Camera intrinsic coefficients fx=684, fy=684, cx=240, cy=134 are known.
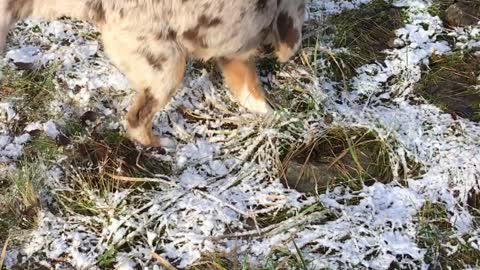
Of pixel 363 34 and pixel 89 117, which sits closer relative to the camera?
pixel 89 117

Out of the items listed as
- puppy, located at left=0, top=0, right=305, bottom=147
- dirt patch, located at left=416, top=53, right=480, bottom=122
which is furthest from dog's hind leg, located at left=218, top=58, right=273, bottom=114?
dirt patch, located at left=416, top=53, right=480, bottom=122

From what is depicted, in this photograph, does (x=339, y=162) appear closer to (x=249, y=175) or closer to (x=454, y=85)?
(x=249, y=175)

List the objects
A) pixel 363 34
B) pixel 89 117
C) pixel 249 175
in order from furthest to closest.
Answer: pixel 363 34 → pixel 89 117 → pixel 249 175

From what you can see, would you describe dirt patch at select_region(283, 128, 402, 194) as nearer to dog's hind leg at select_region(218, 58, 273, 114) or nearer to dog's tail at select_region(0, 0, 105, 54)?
dog's hind leg at select_region(218, 58, 273, 114)

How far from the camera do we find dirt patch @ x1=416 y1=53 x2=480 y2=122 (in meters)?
3.70

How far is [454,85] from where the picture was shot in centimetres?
385

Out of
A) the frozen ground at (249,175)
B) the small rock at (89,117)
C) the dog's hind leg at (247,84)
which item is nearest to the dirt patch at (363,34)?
the frozen ground at (249,175)

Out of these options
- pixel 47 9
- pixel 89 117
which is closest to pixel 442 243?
pixel 89 117

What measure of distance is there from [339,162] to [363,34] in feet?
3.61

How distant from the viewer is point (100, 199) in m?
3.21

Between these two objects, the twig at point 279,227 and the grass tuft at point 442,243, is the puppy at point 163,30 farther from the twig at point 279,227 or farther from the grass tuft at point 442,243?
the grass tuft at point 442,243

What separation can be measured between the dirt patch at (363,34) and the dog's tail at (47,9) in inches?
60.6

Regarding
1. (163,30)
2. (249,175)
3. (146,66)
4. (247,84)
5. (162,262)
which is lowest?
(162,262)

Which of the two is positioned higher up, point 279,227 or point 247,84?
point 247,84
